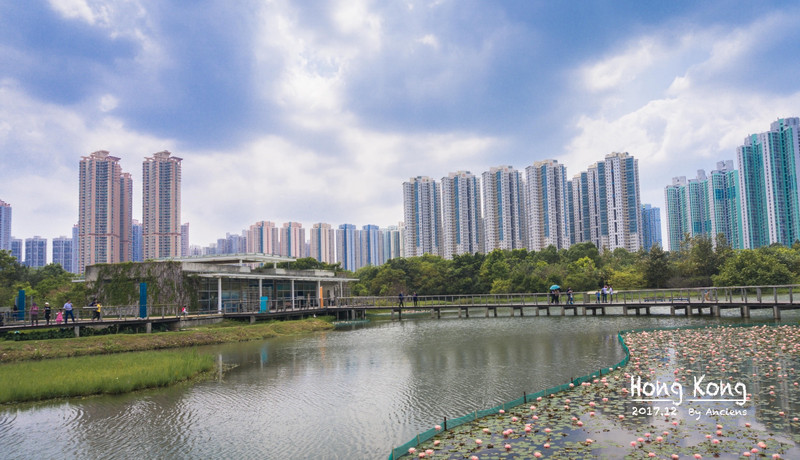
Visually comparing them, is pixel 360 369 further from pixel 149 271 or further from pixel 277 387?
pixel 149 271

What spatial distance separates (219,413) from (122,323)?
17.6m

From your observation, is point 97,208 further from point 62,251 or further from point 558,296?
point 558,296

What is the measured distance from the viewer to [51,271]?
209 ft

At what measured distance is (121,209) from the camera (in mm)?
95500

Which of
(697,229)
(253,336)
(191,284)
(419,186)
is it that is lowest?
(253,336)

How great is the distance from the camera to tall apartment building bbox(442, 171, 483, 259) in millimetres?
116562

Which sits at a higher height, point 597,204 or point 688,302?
point 597,204

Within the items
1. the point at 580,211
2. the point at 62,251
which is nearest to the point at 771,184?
the point at 580,211

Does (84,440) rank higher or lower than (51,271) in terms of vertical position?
lower

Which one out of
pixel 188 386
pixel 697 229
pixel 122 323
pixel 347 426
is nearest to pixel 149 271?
pixel 122 323

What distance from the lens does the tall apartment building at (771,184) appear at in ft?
284

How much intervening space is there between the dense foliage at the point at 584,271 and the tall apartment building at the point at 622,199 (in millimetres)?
26327

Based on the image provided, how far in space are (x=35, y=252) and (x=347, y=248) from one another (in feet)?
280

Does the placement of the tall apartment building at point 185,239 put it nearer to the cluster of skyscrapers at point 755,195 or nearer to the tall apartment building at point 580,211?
the tall apartment building at point 580,211
